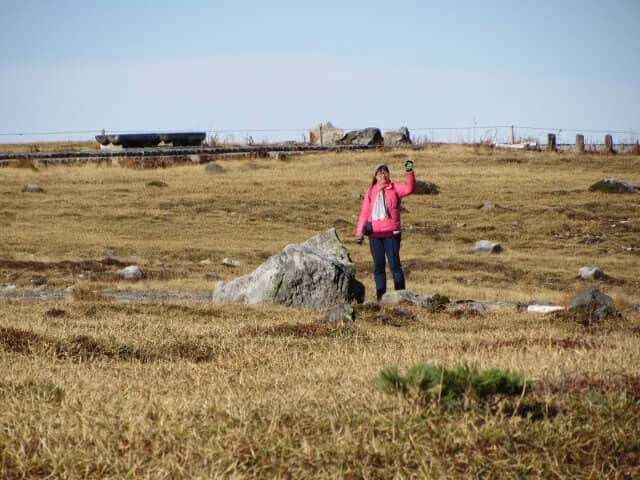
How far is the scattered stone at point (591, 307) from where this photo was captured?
906cm

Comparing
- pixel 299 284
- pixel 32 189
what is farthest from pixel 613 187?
pixel 32 189

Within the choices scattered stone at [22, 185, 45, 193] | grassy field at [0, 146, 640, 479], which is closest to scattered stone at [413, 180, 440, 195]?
grassy field at [0, 146, 640, 479]

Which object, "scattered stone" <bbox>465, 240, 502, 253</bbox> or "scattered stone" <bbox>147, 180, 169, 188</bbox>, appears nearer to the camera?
"scattered stone" <bbox>465, 240, 502, 253</bbox>

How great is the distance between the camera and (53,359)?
598 cm

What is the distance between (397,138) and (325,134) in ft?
21.8

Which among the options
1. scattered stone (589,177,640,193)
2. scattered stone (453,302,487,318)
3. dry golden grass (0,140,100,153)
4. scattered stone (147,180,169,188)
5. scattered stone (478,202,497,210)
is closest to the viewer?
scattered stone (453,302,487,318)

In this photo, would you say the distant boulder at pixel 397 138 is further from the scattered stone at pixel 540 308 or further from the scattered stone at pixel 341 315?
the scattered stone at pixel 341 315

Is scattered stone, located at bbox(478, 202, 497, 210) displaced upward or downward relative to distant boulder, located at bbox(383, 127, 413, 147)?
downward

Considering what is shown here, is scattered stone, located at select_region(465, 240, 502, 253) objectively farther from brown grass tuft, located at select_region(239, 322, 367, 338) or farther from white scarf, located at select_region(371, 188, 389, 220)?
brown grass tuft, located at select_region(239, 322, 367, 338)

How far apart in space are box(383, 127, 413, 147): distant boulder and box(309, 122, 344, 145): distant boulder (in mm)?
3870

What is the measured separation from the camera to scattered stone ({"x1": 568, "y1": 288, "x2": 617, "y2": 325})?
29.7 feet

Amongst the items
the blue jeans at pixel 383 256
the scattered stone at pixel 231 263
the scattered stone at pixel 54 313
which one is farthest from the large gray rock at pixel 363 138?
the scattered stone at pixel 54 313

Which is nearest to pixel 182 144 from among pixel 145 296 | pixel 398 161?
pixel 398 161

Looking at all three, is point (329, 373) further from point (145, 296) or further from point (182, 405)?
point (145, 296)
